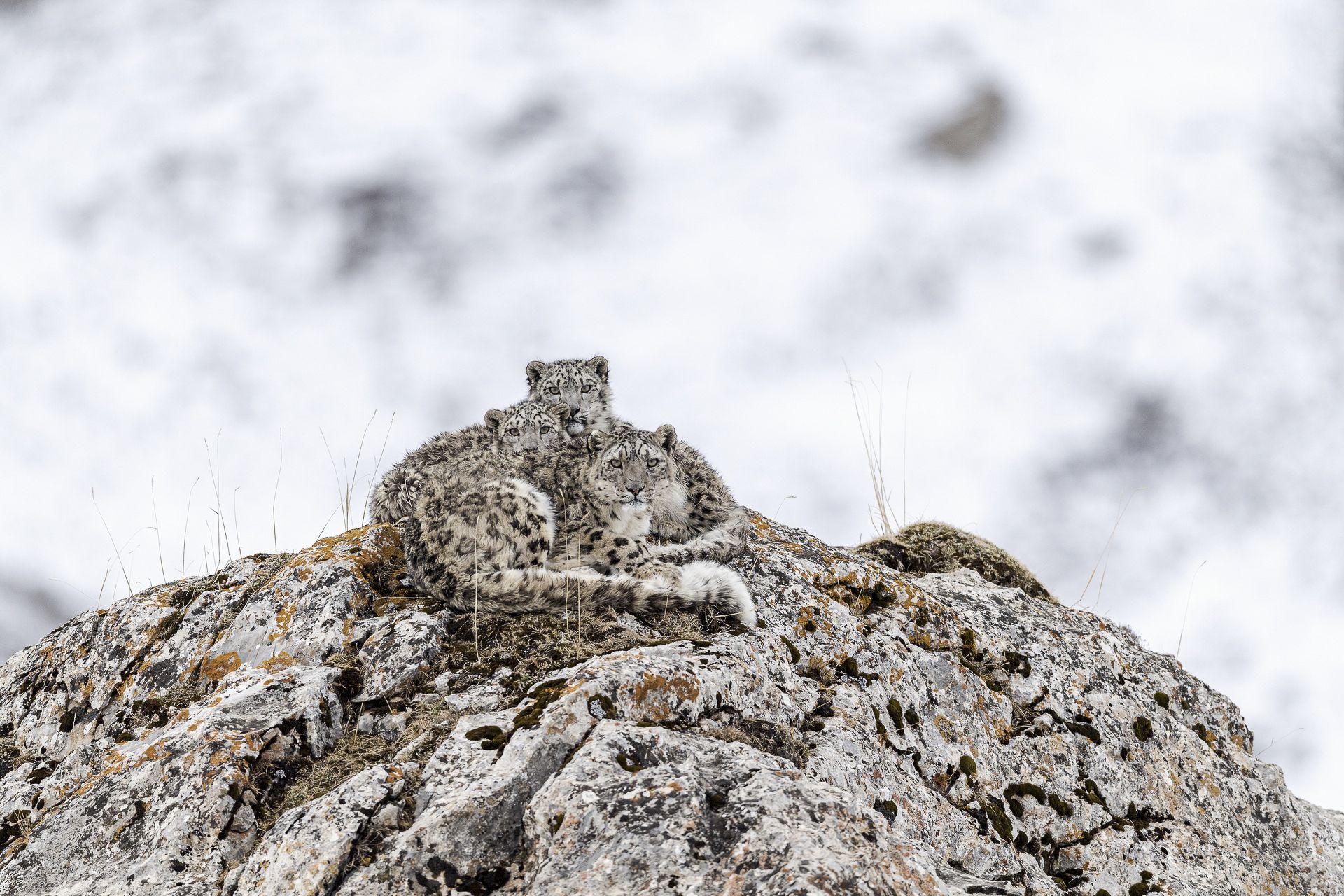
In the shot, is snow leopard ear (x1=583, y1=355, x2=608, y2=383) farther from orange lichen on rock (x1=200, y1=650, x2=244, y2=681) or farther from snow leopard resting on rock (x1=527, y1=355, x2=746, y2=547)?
orange lichen on rock (x1=200, y1=650, x2=244, y2=681)

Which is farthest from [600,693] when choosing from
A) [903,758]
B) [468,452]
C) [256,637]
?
[468,452]

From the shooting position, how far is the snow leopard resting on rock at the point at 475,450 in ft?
Answer: 33.8

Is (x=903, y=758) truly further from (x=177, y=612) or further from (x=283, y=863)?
(x=177, y=612)

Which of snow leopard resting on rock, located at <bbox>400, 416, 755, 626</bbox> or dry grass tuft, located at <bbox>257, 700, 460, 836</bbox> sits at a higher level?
snow leopard resting on rock, located at <bbox>400, 416, 755, 626</bbox>

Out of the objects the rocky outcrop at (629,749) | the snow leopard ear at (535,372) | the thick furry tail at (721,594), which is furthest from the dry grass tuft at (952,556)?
the snow leopard ear at (535,372)

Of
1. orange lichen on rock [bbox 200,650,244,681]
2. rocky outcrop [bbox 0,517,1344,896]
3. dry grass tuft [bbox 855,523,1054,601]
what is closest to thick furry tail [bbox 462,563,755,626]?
rocky outcrop [bbox 0,517,1344,896]

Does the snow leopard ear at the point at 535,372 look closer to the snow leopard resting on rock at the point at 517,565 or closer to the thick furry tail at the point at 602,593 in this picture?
the snow leopard resting on rock at the point at 517,565

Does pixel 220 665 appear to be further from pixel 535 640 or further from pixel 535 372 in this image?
pixel 535 372

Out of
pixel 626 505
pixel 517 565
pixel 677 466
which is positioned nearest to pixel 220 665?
pixel 517 565

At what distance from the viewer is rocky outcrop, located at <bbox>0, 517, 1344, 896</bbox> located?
4914 mm

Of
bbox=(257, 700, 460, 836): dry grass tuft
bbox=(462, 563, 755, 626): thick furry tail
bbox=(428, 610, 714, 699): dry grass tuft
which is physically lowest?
bbox=(257, 700, 460, 836): dry grass tuft

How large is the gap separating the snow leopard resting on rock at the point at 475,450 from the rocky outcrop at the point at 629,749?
46.8 inches

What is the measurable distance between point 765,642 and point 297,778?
340 cm

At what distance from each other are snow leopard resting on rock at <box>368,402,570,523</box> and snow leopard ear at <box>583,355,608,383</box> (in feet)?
5.00
